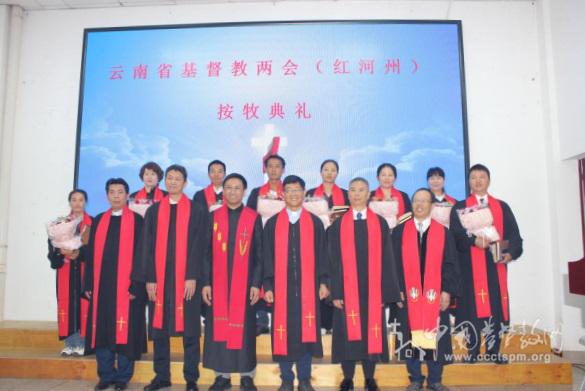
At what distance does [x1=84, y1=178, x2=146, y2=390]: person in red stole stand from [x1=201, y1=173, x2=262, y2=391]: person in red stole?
60cm

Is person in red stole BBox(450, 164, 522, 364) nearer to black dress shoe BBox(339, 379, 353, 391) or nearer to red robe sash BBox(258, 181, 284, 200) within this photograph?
black dress shoe BBox(339, 379, 353, 391)

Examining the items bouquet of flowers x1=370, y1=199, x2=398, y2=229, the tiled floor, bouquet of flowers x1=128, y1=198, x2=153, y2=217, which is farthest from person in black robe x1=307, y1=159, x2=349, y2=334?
bouquet of flowers x1=128, y1=198, x2=153, y2=217

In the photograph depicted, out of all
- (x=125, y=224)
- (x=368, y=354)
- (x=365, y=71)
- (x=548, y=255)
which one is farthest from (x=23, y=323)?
(x=548, y=255)

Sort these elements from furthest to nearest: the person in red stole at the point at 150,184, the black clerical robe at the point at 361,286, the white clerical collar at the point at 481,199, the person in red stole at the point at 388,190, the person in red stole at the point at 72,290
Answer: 1. the person in red stole at the point at 150,184
2. the person in red stole at the point at 388,190
3. the person in red stole at the point at 72,290
4. the white clerical collar at the point at 481,199
5. the black clerical robe at the point at 361,286

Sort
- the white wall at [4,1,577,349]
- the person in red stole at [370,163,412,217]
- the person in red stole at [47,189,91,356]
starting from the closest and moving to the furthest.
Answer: the person in red stole at [47,189,91,356], the person in red stole at [370,163,412,217], the white wall at [4,1,577,349]

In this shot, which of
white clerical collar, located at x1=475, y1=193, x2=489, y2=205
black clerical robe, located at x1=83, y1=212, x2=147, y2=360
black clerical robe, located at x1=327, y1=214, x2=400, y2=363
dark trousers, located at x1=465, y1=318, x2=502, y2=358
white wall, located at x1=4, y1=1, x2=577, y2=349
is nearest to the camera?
black clerical robe, located at x1=327, y1=214, x2=400, y2=363

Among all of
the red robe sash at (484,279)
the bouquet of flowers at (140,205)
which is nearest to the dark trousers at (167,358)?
the bouquet of flowers at (140,205)

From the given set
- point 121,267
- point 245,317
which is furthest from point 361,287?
point 121,267

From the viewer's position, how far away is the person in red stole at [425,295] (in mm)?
3260

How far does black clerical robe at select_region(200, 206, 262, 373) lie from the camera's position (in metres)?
3.30

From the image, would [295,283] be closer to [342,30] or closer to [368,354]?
[368,354]

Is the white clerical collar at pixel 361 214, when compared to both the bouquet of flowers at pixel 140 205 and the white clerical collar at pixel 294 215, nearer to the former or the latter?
the white clerical collar at pixel 294 215

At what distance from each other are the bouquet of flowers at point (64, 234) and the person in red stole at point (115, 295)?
35 centimetres

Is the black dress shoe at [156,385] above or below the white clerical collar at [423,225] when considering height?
below
